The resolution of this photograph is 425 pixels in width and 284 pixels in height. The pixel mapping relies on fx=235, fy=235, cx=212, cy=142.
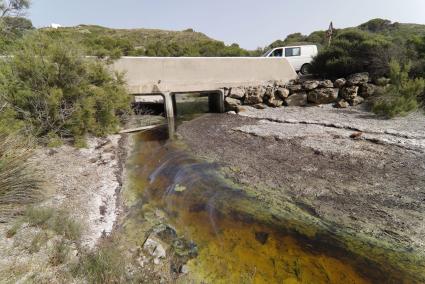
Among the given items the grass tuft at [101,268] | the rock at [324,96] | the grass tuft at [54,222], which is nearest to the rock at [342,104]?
the rock at [324,96]

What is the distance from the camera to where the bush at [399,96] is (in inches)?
421

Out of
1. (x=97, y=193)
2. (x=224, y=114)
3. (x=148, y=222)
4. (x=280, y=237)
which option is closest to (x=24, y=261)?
(x=148, y=222)

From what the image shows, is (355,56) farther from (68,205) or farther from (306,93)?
(68,205)

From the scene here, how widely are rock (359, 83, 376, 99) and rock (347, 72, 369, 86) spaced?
28 cm

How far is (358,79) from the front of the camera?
1349 cm

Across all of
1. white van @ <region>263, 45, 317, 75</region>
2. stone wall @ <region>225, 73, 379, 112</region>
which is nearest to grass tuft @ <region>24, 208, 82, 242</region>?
stone wall @ <region>225, 73, 379, 112</region>

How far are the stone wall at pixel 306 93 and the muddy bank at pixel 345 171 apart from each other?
2.00 meters

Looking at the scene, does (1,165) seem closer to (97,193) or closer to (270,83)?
(97,193)

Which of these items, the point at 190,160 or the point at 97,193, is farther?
the point at 190,160

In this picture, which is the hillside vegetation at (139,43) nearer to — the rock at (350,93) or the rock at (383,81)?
the rock at (350,93)

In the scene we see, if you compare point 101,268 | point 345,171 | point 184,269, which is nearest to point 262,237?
point 184,269

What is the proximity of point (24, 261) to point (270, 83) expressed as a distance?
49.9ft

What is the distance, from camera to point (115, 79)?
1080 cm

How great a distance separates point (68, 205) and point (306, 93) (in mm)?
14029
